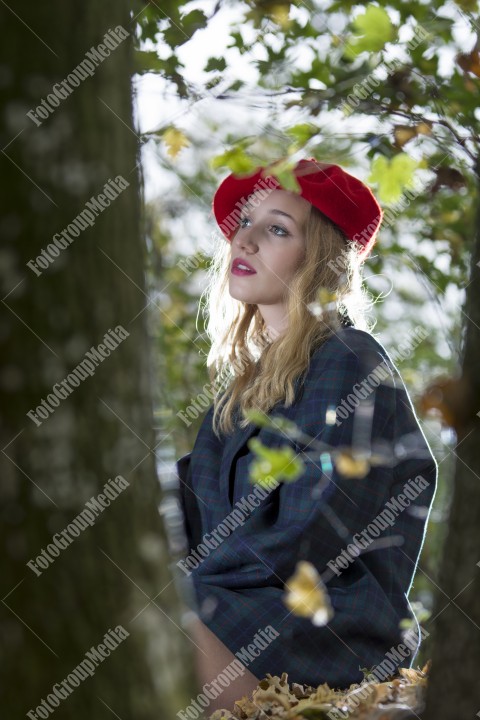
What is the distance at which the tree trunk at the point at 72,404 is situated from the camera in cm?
116

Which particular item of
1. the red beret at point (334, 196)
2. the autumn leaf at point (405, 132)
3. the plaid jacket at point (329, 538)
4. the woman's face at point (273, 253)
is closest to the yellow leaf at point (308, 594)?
the plaid jacket at point (329, 538)

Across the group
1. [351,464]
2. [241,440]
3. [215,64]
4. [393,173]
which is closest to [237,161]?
[393,173]

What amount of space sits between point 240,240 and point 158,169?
2.57m

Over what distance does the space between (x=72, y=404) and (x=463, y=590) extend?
0.64 meters

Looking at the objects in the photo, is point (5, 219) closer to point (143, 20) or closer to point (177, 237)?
point (143, 20)

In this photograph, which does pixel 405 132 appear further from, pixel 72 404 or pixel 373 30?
pixel 72 404

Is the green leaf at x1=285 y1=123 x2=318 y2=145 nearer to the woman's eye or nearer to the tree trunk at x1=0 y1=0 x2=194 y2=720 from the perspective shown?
the tree trunk at x1=0 y1=0 x2=194 y2=720

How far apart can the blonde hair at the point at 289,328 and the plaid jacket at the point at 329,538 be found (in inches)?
3.2

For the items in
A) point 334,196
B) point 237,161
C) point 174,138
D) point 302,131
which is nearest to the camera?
point 237,161

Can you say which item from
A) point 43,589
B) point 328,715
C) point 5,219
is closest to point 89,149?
point 5,219

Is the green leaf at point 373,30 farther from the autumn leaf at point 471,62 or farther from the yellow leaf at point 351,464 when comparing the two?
the yellow leaf at point 351,464

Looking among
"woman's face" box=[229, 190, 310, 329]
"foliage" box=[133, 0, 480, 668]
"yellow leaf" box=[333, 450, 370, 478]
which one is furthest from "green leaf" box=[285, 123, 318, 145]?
"woman's face" box=[229, 190, 310, 329]

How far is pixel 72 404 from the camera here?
1186mm

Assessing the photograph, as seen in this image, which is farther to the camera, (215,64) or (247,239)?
(247,239)
